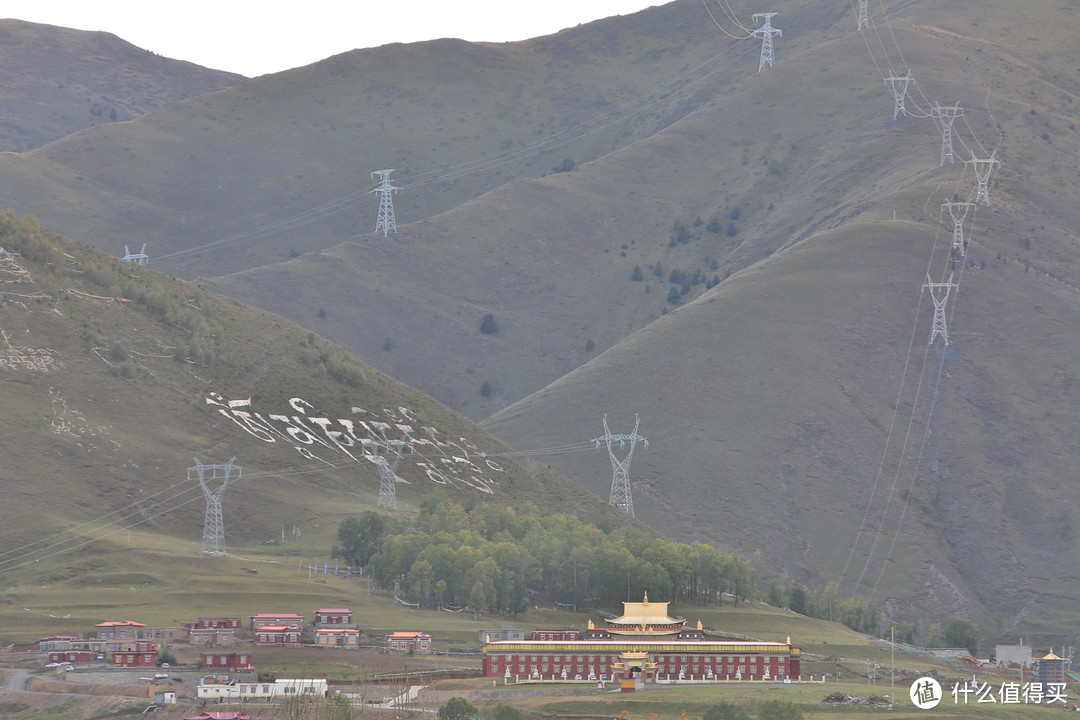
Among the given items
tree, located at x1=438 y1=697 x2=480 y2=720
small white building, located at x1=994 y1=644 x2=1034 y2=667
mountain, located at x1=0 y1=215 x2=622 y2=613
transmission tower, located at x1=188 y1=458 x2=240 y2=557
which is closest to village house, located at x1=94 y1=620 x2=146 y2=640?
mountain, located at x1=0 y1=215 x2=622 y2=613

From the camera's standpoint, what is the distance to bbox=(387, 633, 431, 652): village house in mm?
134375

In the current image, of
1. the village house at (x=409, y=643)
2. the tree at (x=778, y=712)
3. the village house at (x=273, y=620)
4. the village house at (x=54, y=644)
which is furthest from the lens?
the village house at (x=273, y=620)

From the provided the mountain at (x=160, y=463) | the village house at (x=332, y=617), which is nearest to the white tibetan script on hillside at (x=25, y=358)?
the mountain at (x=160, y=463)

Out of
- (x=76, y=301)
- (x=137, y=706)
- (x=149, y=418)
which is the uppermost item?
(x=76, y=301)

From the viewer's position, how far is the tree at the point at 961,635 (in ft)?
577

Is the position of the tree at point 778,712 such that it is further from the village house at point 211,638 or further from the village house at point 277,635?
the village house at point 211,638

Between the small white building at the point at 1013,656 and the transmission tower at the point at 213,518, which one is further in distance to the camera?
the transmission tower at the point at 213,518

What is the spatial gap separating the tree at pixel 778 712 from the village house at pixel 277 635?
134 ft

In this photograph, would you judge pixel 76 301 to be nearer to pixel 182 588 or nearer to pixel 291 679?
pixel 182 588

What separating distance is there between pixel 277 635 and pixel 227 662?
8.38 meters

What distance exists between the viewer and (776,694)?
121438 mm

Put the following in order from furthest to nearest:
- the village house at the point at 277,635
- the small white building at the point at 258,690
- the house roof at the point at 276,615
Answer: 1. the house roof at the point at 276,615
2. the village house at the point at 277,635
3. the small white building at the point at 258,690

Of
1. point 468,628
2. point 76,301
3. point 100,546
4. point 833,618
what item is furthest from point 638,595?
point 76,301

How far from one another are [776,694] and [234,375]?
91618 mm
